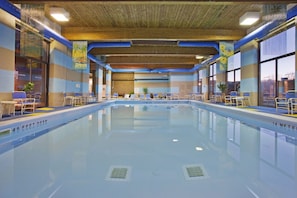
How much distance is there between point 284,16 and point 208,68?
1036 centimetres

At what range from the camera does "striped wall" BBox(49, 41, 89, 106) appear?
849 cm

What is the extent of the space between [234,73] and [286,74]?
4284 mm

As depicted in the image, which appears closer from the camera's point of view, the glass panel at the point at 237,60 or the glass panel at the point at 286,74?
the glass panel at the point at 286,74

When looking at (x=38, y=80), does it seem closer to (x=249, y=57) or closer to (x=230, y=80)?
(x=249, y=57)

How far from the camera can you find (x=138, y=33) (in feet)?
27.7

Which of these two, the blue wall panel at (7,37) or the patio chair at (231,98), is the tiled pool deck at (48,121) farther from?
the patio chair at (231,98)

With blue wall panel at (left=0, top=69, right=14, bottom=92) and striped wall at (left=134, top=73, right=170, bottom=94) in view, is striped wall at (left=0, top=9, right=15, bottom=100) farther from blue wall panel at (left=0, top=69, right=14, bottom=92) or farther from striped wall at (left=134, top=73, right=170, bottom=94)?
striped wall at (left=134, top=73, right=170, bottom=94)

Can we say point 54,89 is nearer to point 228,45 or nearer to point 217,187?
point 228,45

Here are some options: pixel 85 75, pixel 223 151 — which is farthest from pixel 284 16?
pixel 85 75

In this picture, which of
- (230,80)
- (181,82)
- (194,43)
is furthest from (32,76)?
(181,82)

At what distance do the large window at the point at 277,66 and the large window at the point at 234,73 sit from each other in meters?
2.37

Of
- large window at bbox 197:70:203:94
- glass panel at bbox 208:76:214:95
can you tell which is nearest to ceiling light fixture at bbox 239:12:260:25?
glass panel at bbox 208:76:214:95

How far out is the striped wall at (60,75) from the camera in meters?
8.49

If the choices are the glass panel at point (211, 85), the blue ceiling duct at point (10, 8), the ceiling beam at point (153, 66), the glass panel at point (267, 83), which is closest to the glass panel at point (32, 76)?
the blue ceiling duct at point (10, 8)
